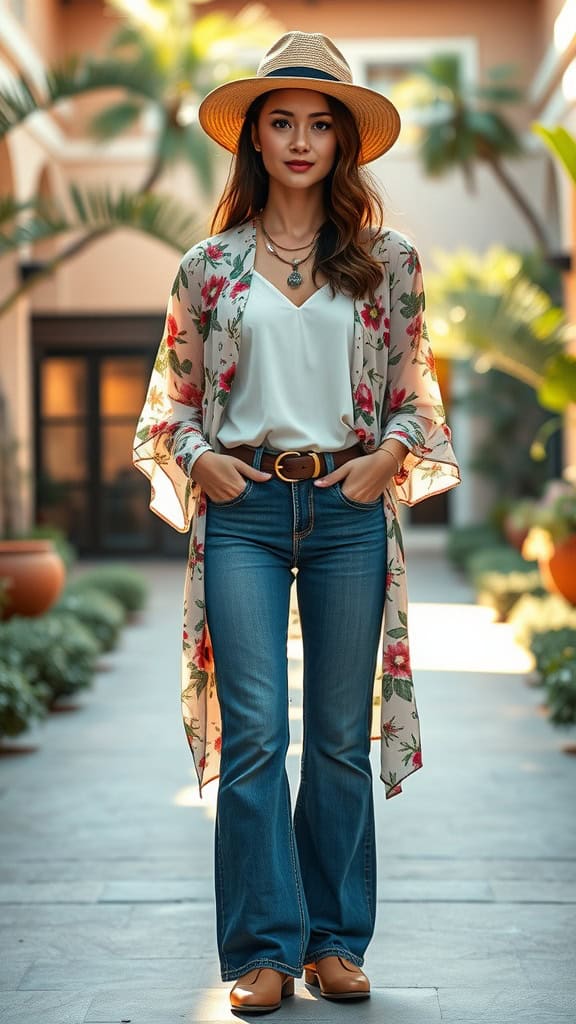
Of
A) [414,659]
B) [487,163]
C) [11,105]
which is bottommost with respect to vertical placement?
[414,659]

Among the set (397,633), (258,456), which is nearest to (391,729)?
(397,633)

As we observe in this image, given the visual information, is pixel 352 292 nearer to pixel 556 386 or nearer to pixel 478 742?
pixel 478 742

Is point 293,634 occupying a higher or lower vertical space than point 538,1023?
higher

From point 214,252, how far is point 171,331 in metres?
0.20

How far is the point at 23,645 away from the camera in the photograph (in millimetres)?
7051

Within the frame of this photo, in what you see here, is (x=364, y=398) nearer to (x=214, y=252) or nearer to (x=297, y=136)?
(x=214, y=252)

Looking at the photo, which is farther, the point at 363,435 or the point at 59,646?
the point at 59,646

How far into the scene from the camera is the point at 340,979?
9.76 ft

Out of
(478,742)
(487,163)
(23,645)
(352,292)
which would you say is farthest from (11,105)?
(487,163)

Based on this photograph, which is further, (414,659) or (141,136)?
(141,136)

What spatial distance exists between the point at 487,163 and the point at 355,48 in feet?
7.84

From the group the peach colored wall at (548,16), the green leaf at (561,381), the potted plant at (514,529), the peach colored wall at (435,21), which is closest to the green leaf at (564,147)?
the green leaf at (561,381)

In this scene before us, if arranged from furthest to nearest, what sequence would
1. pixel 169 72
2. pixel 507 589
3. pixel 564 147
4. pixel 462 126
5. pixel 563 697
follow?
pixel 462 126 < pixel 169 72 < pixel 507 589 < pixel 564 147 < pixel 563 697

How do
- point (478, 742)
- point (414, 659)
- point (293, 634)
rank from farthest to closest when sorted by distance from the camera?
point (414, 659)
point (478, 742)
point (293, 634)
